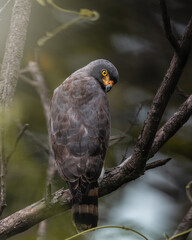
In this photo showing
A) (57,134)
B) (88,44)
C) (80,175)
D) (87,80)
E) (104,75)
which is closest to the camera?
(80,175)

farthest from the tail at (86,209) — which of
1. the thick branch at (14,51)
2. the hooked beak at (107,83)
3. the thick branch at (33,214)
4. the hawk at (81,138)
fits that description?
the hooked beak at (107,83)

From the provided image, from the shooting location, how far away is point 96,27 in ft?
20.0

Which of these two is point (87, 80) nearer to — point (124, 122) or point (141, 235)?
point (141, 235)

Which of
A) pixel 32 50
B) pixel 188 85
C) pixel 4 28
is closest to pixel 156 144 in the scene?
pixel 4 28

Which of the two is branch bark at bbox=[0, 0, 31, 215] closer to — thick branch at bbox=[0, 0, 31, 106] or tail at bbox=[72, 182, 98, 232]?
thick branch at bbox=[0, 0, 31, 106]

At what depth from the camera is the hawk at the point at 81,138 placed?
3086 mm

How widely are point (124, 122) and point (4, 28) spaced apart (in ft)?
7.40

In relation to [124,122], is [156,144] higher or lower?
higher

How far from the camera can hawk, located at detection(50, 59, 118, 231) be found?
3.09m

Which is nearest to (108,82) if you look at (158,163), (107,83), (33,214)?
(107,83)

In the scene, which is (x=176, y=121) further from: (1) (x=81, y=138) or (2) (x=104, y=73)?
(2) (x=104, y=73)

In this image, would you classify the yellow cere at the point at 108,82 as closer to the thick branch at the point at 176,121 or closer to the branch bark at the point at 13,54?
the branch bark at the point at 13,54

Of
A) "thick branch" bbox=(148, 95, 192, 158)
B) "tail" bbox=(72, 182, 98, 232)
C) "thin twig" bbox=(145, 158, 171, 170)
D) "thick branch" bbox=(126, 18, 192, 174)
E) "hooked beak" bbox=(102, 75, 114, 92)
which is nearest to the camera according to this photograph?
"thick branch" bbox=(126, 18, 192, 174)

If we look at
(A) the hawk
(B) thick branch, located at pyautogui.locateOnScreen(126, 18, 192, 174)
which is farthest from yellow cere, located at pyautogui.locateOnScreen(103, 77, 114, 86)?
(B) thick branch, located at pyautogui.locateOnScreen(126, 18, 192, 174)
